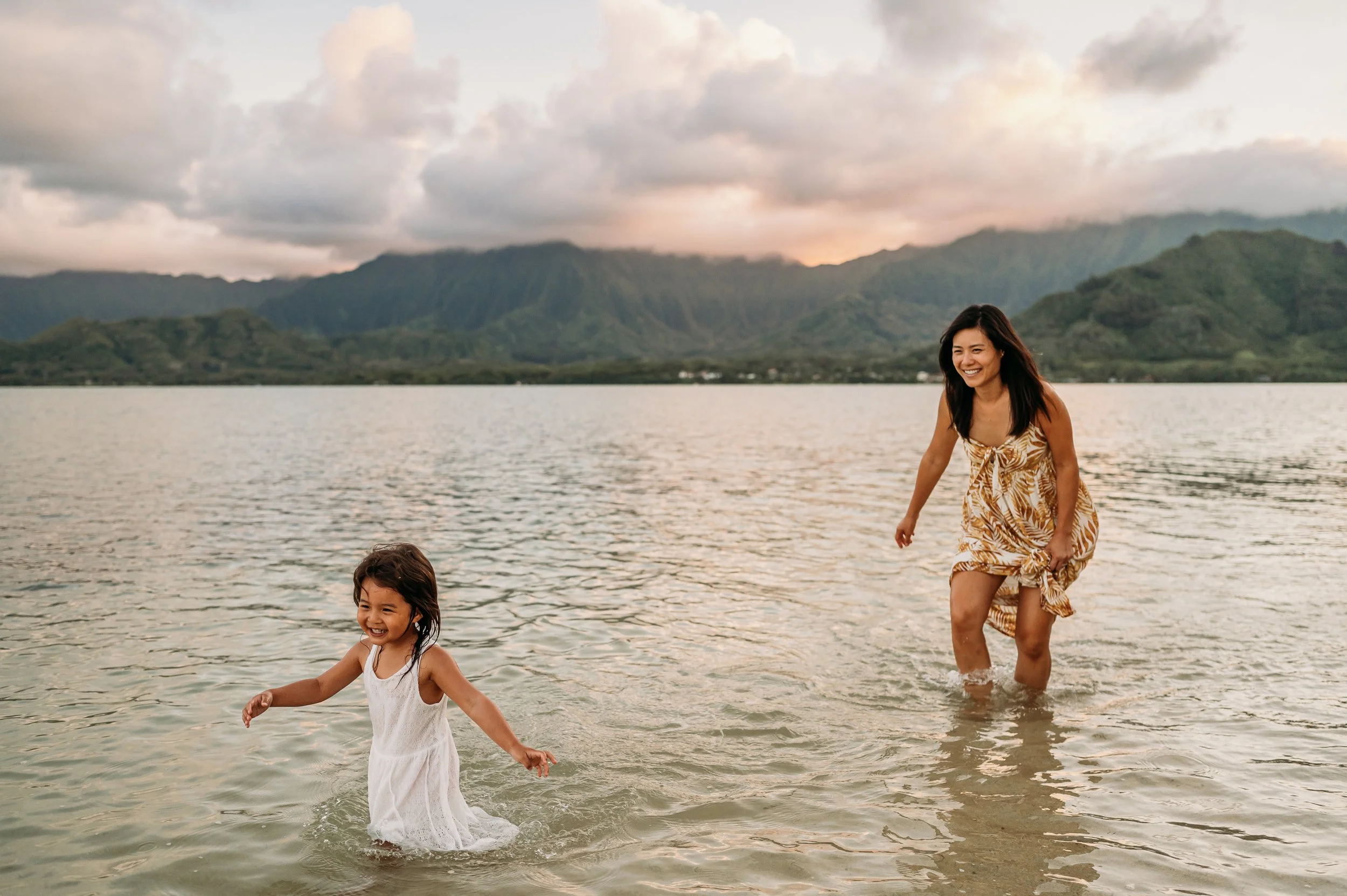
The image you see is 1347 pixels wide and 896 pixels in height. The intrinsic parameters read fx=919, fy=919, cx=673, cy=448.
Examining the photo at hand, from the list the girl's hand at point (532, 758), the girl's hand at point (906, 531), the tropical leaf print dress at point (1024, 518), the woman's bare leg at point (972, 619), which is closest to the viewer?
the girl's hand at point (532, 758)

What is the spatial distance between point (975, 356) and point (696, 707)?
4332mm

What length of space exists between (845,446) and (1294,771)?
41.9m

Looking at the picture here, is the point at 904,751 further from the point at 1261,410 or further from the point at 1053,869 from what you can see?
the point at 1261,410

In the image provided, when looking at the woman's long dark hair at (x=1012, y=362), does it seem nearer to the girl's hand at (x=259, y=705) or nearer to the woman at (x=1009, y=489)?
the woman at (x=1009, y=489)

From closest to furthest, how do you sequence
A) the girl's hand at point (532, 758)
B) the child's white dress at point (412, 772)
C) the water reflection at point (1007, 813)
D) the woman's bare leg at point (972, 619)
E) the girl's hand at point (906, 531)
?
the girl's hand at point (532, 758)
the water reflection at point (1007, 813)
the child's white dress at point (412, 772)
the woman's bare leg at point (972, 619)
the girl's hand at point (906, 531)

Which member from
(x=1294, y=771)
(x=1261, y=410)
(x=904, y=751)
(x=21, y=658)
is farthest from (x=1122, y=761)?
(x=1261, y=410)

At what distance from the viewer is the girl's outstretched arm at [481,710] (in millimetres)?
5238

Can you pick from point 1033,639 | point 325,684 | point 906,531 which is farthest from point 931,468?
→ point 325,684

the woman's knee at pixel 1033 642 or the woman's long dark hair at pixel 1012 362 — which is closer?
the woman's long dark hair at pixel 1012 362

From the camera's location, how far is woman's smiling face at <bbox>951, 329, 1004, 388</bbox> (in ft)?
25.7

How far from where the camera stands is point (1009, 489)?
27.1 feet

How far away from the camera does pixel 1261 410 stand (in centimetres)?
9338

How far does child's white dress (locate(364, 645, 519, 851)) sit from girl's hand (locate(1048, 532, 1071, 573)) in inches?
206

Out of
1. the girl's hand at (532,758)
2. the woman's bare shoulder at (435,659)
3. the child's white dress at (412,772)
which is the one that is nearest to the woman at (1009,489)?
the girl's hand at (532,758)
